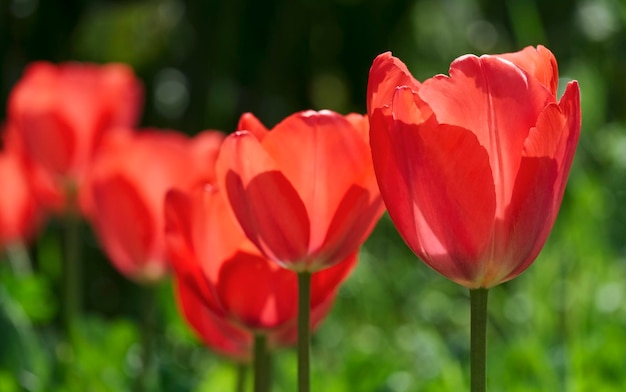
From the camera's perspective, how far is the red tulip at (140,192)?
3.07ft

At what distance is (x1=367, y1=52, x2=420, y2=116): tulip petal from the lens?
0.48m

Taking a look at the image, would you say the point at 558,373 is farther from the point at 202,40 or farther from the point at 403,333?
the point at 202,40

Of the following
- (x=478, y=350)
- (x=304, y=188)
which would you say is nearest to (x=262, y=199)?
(x=304, y=188)

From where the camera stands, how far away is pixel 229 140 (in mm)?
531

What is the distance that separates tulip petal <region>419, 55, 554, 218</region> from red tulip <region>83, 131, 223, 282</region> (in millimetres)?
465

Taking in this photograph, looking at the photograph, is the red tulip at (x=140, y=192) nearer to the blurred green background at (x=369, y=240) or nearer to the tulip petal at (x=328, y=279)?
the blurred green background at (x=369, y=240)

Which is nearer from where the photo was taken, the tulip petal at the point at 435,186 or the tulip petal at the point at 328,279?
the tulip petal at the point at 435,186

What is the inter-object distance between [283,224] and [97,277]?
6.47ft

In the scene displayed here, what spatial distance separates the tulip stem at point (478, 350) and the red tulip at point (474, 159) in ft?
0.06

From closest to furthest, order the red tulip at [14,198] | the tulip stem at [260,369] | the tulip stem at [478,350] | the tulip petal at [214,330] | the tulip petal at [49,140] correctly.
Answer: the tulip stem at [478,350] < the tulip stem at [260,369] < the tulip petal at [214,330] < the tulip petal at [49,140] < the red tulip at [14,198]

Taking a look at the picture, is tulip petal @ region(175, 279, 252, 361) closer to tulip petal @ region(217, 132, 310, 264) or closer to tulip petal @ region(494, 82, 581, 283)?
tulip petal @ region(217, 132, 310, 264)

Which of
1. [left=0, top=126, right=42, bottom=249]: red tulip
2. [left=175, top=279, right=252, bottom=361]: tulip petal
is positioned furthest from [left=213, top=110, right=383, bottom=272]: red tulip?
[left=0, top=126, right=42, bottom=249]: red tulip

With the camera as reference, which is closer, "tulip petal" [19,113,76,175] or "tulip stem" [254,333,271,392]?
"tulip stem" [254,333,271,392]

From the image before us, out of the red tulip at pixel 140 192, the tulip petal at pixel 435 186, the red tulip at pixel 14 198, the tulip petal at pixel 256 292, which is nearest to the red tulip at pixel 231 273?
the tulip petal at pixel 256 292
